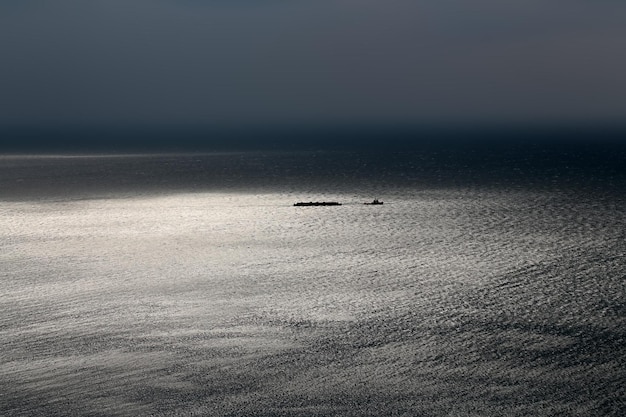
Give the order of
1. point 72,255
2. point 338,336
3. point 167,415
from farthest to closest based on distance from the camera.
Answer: point 72,255
point 338,336
point 167,415

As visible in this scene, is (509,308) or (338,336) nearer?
(338,336)

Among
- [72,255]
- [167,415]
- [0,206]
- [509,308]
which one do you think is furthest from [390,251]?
[0,206]

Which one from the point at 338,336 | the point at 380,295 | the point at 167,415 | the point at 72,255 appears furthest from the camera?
the point at 72,255

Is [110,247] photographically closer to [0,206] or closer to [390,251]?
[390,251]

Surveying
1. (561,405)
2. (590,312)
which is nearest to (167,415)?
(561,405)

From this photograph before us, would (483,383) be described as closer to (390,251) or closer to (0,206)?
(390,251)

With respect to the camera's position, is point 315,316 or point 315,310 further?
point 315,310
